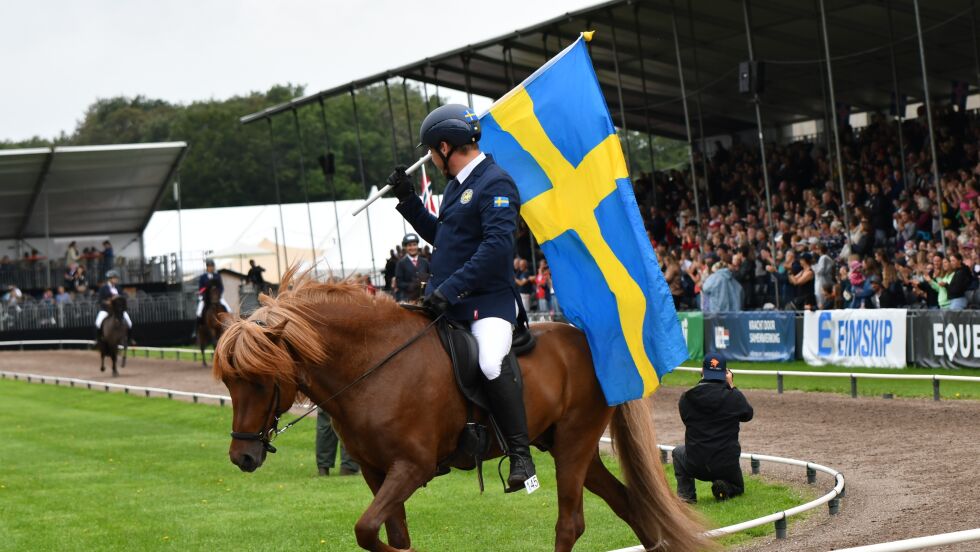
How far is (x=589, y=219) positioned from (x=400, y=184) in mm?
1497

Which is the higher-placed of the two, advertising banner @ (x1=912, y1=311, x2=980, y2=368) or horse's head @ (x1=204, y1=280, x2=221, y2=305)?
horse's head @ (x1=204, y1=280, x2=221, y2=305)

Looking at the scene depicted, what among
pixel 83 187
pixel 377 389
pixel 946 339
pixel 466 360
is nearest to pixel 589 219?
pixel 466 360

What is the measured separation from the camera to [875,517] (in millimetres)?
9180

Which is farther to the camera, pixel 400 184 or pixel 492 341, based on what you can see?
pixel 400 184

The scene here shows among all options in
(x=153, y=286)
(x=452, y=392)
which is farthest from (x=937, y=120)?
(x=153, y=286)

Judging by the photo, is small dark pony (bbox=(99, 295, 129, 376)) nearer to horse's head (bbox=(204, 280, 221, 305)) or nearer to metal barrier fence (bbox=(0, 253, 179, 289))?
horse's head (bbox=(204, 280, 221, 305))

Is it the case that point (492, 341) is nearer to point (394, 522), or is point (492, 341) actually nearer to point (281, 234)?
point (394, 522)

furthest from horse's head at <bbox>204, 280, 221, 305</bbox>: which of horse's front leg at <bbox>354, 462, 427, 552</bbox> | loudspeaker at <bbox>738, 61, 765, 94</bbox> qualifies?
horse's front leg at <bbox>354, 462, 427, 552</bbox>

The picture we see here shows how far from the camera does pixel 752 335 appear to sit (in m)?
22.6

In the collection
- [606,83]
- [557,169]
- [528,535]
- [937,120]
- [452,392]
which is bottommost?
[528,535]

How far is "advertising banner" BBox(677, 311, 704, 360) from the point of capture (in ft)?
78.1

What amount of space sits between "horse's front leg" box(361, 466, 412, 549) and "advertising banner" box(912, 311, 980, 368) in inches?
529

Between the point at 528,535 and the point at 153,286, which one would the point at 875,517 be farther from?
the point at 153,286

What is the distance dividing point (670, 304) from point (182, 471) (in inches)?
336
